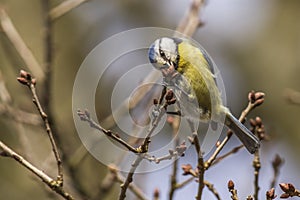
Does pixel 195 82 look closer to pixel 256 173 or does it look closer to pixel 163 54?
pixel 163 54

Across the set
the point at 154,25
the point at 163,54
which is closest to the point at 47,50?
the point at 163,54

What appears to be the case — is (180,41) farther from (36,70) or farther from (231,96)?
(231,96)

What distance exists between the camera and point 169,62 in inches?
61.6

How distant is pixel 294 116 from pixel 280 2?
1.70 metres

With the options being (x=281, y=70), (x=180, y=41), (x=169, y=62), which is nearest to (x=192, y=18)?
(x=180, y=41)

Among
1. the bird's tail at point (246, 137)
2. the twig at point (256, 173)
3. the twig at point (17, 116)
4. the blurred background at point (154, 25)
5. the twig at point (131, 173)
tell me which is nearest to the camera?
the twig at point (131, 173)

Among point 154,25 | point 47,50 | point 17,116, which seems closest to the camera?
point 47,50

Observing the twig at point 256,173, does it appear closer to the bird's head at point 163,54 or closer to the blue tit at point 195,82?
the blue tit at point 195,82

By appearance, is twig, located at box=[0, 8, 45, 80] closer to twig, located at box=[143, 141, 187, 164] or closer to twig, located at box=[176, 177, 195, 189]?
twig, located at box=[176, 177, 195, 189]

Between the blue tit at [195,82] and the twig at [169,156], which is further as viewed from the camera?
the blue tit at [195,82]

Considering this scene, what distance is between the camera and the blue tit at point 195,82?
157 centimetres

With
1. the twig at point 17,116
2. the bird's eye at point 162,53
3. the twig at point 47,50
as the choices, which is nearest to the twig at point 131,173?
the bird's eye at point 162,53

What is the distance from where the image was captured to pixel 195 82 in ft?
5.51

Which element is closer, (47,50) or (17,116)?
(47,50)
